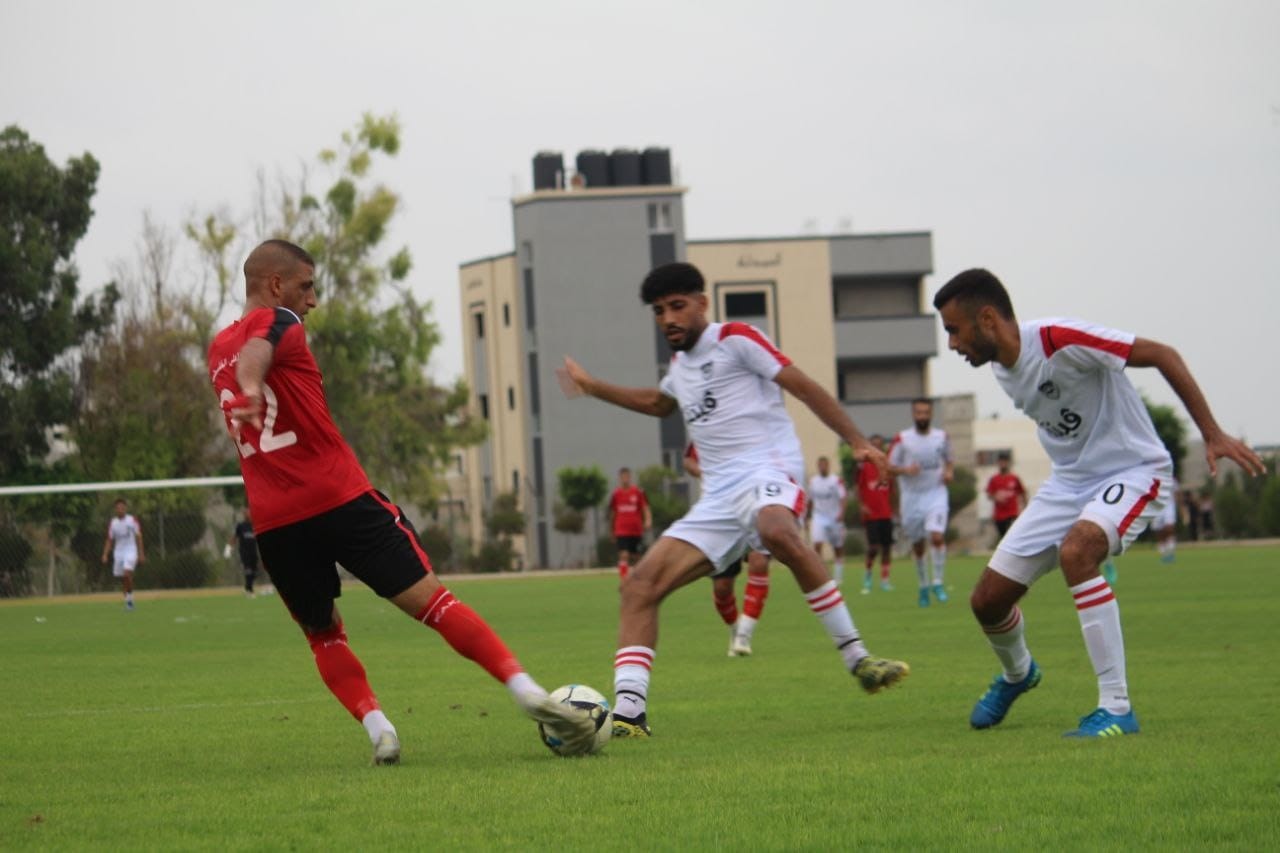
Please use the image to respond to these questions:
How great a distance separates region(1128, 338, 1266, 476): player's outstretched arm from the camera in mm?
7902

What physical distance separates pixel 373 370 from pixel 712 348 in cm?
5078

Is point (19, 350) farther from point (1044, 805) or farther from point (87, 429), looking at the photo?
point (1044, 805)

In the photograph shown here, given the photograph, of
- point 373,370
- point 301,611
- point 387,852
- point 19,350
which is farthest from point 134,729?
point 373,370

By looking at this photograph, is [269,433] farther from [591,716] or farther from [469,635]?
[591,716]

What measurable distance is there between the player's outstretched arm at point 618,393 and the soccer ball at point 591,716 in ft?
6.60

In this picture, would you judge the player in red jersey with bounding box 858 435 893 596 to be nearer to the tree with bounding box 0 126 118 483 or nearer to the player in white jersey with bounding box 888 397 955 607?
the player in white jersey with bounding box 888 397 955 607

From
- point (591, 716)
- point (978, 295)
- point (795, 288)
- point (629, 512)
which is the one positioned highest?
point (795, 288)

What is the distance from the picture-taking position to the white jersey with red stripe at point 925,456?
25.5 meters

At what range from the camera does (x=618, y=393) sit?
10.1 m

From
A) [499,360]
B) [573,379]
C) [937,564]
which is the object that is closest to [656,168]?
[499,360]

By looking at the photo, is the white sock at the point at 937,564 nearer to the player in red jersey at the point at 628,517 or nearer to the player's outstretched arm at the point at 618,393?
the player in red jersey at the point at 628,517

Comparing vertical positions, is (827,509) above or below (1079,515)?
below

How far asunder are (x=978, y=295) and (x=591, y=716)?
2518 mm

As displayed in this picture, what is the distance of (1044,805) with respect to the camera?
6.05 metres
